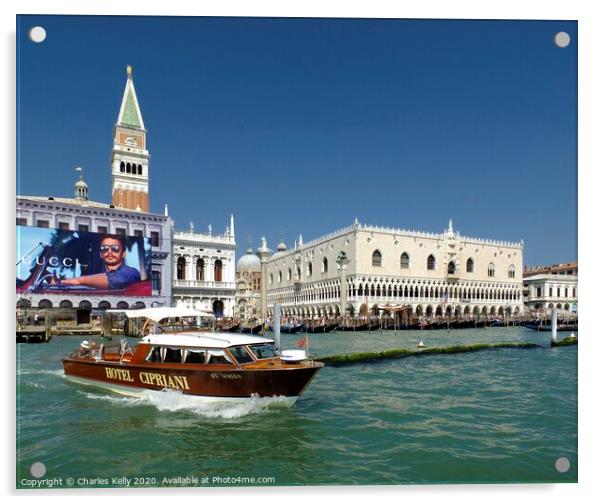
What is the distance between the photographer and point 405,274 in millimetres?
34500

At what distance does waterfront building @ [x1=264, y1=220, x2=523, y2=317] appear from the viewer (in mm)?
32844

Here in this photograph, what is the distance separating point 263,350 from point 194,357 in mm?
895

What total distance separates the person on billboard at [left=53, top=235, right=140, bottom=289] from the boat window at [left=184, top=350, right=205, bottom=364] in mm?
9395

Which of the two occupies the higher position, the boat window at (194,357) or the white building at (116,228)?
the white building at (116,228)

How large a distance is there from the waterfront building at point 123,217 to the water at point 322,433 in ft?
23.0

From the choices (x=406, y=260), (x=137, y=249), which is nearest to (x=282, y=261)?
(x=406, y=260)

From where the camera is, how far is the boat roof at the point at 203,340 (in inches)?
239

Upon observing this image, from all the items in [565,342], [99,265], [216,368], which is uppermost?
[99,265]

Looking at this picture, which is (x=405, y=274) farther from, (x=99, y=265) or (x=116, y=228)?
(x=99, y=265)

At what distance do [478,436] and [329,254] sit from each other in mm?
30693

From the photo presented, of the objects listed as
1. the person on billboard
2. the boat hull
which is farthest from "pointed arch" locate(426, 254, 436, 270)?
the boat hull

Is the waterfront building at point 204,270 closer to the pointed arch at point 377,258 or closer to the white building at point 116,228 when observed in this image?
the white building at point 116,228

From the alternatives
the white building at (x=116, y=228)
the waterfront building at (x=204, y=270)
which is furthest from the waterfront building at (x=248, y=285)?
the white building at (x=116, y=228)

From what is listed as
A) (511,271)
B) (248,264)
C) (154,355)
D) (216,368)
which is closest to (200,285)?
(154,355)
